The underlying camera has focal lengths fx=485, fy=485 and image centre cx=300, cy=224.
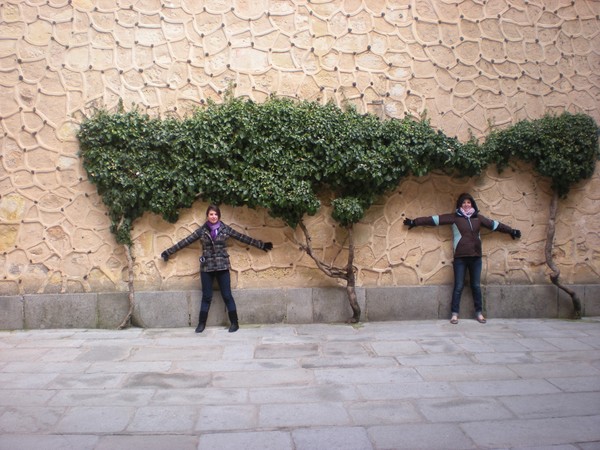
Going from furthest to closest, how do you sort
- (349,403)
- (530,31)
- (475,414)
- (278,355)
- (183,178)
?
1. (530,31)
2. (183,178)
3. (278,355)
4. (349,403)
5. (475,414)

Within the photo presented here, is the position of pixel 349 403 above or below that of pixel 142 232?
below

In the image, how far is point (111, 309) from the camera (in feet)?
21.9

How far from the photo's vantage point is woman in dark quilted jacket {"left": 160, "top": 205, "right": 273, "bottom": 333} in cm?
644

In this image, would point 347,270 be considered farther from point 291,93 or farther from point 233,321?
point 291,93

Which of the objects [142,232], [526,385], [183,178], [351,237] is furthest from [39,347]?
[526,385]

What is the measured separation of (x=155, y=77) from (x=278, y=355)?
13.8ft

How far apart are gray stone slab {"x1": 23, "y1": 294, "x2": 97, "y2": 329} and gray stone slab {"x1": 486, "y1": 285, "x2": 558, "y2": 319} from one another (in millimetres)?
5636

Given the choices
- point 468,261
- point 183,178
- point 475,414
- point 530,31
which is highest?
point 530,31

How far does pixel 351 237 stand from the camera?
6711 millimetres

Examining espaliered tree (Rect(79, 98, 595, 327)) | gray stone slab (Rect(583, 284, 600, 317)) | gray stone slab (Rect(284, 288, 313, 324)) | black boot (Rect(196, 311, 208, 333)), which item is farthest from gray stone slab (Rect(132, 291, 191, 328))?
gray stone slab (Rect(583, 284, 600, 317))

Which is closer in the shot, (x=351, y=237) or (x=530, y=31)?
(x=351, y=237)

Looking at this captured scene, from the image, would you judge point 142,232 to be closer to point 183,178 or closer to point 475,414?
point 183,178

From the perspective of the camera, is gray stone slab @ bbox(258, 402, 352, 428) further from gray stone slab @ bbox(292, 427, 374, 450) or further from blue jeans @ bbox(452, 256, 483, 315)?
blue jeans @ bbox(452, 256, 483, 315)

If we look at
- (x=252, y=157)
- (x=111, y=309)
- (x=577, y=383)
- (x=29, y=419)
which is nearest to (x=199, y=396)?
(x=29, y=419)
